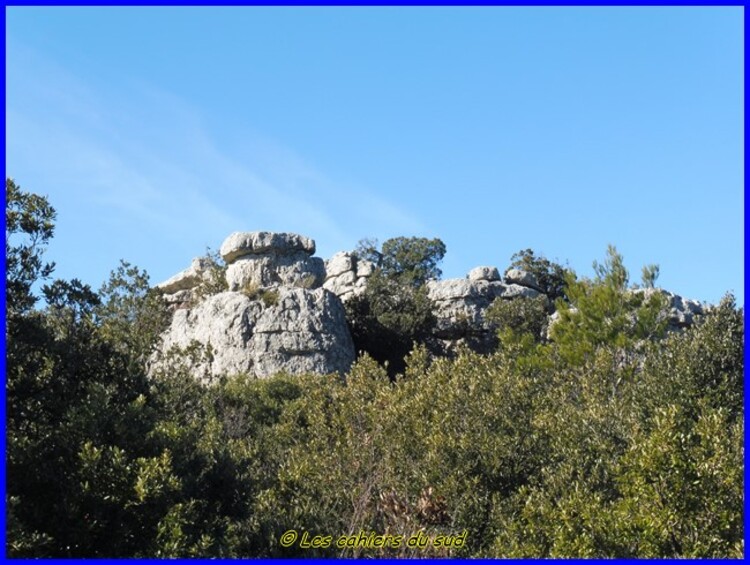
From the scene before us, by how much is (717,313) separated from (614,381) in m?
3.85

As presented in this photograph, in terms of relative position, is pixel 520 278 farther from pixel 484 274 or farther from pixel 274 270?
pixel 274 270

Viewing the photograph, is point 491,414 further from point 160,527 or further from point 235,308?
point 235,308

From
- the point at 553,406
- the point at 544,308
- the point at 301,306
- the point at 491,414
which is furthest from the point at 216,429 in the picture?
the point at 544,308

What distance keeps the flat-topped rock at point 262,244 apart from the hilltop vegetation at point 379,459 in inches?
1212

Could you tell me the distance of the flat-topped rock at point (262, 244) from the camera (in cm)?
5244

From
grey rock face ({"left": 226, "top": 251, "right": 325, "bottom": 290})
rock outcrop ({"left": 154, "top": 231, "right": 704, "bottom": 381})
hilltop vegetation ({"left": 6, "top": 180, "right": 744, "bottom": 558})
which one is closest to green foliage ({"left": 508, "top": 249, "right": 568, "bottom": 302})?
rock outcrop ({"left": 154, "top": 231, "right": 704, "bottom": 381})

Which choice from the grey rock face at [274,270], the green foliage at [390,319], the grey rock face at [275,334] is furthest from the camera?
the grey rock face at [274,270]

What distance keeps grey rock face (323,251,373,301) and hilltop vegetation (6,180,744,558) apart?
35.7 metres

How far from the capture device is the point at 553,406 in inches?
707

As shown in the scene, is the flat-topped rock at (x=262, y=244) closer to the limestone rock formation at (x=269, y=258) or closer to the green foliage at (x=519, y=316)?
the limestone rock formation at (x=269, y=258)

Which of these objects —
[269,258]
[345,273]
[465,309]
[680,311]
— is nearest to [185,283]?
[269,258]

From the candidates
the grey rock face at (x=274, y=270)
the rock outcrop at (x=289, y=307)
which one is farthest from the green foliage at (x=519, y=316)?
the grey rock face at (x=274, y=270)

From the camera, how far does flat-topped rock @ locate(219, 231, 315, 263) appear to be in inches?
2064

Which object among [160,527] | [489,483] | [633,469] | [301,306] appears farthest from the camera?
[301,306]
